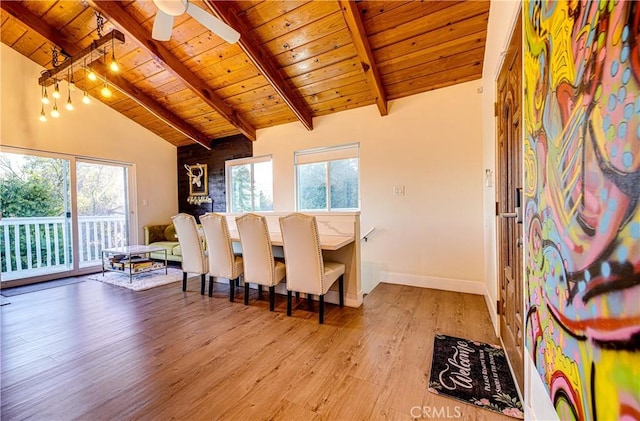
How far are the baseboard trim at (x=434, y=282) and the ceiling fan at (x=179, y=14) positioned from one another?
132 inches

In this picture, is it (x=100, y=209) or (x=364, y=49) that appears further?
(x=100, y=209)

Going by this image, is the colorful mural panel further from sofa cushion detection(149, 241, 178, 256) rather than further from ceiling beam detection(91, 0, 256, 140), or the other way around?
sofa cushion detection(149, 241, 178, 256)

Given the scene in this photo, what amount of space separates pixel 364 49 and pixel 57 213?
208 inches

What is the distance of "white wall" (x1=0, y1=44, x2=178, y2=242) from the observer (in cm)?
366

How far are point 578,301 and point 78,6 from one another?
4.91 meters

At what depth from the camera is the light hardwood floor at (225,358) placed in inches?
55.9

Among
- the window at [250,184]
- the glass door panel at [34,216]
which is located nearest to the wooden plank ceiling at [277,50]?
the window at [250,184]

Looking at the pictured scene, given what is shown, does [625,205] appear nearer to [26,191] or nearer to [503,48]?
[503,48]

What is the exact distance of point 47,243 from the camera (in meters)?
4.08

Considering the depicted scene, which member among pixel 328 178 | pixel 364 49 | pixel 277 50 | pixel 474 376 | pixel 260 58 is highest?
pixel 277 50

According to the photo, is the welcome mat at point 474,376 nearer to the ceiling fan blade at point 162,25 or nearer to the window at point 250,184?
the ceiling fan blade at point 162,25

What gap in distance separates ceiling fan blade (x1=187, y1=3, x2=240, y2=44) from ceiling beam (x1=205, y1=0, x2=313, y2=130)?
517 mm

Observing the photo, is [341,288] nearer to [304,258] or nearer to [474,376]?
[304,258]

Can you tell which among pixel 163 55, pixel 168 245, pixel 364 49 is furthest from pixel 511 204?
pixel 168 245
